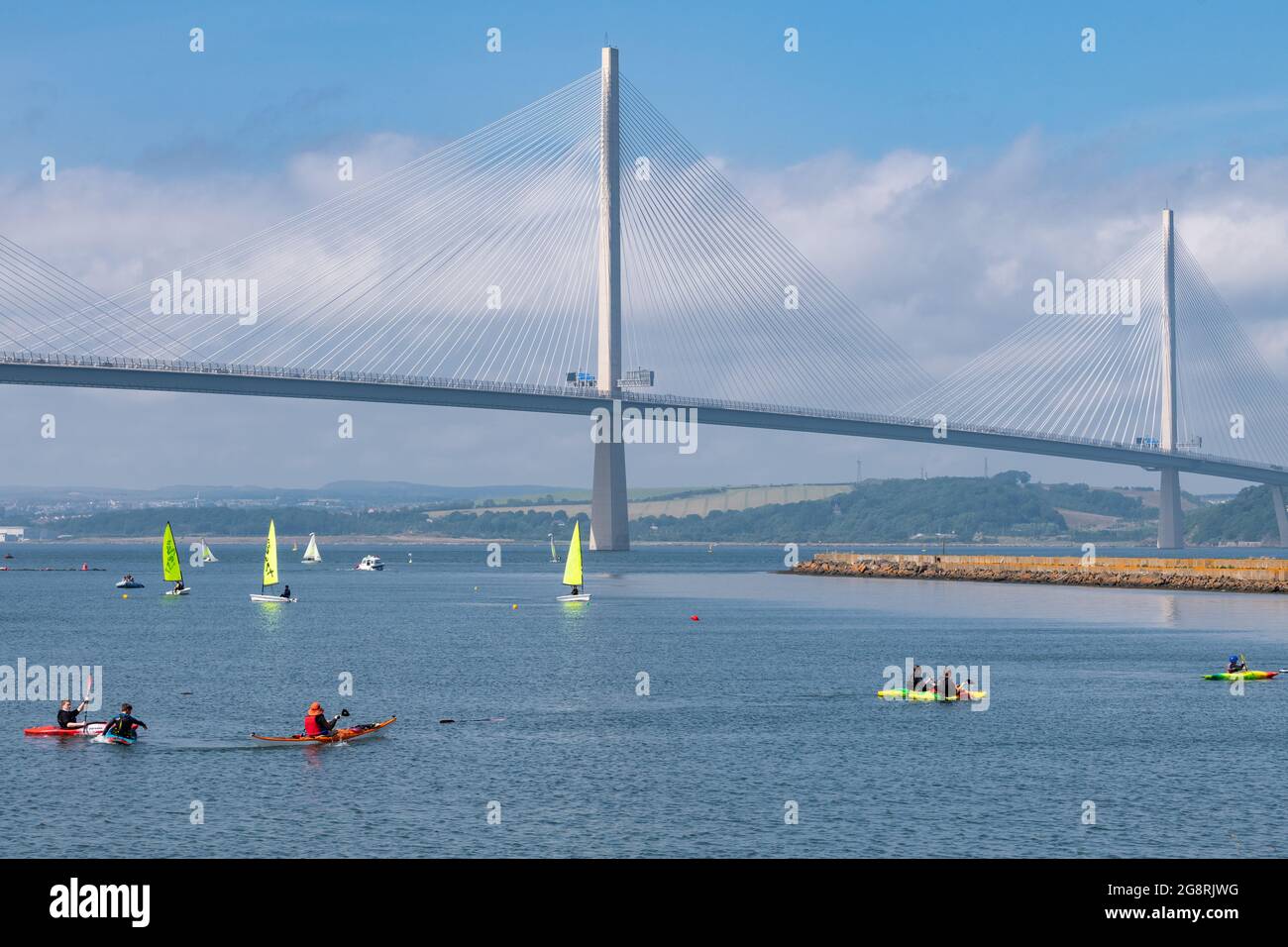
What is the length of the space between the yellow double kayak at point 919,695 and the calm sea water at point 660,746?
101 centimetres

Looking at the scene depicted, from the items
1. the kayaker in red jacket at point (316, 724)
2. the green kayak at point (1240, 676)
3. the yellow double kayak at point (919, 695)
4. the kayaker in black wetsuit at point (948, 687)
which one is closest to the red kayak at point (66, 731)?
the kayaker in red jacket at point (316, 724)

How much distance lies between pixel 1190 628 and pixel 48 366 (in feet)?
256

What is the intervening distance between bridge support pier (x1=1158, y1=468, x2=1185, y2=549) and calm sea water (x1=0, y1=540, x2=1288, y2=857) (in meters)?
98.3

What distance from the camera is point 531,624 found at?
3044 inches

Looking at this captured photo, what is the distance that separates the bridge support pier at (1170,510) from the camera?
172 meters

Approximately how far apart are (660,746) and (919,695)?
40.1ft

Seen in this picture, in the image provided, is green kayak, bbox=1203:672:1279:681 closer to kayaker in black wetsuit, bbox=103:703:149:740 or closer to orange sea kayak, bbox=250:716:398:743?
orange sea kayak, bbox=250:716:398:743

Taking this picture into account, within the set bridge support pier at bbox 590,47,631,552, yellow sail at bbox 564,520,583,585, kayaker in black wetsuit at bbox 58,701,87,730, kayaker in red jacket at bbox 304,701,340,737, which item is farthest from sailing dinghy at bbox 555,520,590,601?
kayaker in red jacket at bbox 304,701,340,737

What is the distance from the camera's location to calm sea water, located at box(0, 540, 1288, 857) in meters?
26.0

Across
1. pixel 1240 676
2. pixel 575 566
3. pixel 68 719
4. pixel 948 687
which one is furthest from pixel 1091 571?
pixel 68 719
